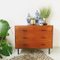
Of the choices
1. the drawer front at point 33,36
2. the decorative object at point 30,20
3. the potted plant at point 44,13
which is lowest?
the drawer front at point 33,36

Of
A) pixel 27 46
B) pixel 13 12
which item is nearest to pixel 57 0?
pixel 13 12

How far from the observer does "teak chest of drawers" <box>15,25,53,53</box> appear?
3.50m

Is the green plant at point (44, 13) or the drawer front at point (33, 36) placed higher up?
the green plant at point (44, 13)

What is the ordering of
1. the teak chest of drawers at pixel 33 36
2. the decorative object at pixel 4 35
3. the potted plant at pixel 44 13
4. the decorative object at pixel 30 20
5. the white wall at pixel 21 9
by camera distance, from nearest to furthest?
the decorative object at pixel 4 35, the teak chest of drawers at pixel 33 36, the decorative object at pixel 30 20, the potted plant at pixel 44 13, the white wall at pixel 21 9

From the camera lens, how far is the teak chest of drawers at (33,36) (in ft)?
11.5

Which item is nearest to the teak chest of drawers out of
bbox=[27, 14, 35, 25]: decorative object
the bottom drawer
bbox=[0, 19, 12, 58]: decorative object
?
the bottom drawer

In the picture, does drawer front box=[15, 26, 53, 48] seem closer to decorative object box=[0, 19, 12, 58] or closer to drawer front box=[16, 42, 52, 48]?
drawer front box=[16, 42, 52, 48]

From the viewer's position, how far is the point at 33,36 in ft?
11.6

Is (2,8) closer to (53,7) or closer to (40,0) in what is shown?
(40,0)

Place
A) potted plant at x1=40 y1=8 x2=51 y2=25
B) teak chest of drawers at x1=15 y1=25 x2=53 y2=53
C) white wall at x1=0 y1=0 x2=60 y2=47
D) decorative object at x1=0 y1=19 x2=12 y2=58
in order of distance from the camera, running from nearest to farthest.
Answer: decorative object at x1=0 y1=19 x2=12 y2=58 < teak chest of drawers at x1=15 y1=25 x2=53 y2=53 < potted plant at x1=40 y1=8 x2=51 y2=25 < white wall at x1=0 y1=0 x2=60 y2=47

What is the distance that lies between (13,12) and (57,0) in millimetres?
1234

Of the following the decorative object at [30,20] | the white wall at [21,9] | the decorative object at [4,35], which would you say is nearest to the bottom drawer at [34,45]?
the decorative object at [30,20]

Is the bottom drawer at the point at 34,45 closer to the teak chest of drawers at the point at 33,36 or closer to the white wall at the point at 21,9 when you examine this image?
the teak chest of drawers at the point at 33,36

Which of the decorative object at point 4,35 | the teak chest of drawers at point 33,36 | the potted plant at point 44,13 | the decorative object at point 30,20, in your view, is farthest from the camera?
the potted plant at point 44,13
